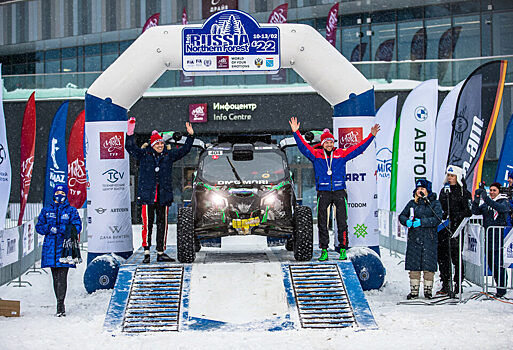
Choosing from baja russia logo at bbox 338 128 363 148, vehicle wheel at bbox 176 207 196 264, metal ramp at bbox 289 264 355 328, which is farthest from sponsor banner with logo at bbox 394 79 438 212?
vehicle wheel at bbox 176 207 196 264

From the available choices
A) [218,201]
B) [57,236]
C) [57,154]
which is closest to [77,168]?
[57,154]

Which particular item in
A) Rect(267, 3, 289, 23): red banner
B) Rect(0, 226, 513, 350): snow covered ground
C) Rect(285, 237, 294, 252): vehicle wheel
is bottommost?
Rect(0, 226, 513, 350): snow covered ground

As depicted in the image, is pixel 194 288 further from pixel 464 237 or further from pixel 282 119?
pixel 282 119

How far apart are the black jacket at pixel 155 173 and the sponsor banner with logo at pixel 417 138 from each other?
18.5ft

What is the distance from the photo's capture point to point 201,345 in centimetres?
684

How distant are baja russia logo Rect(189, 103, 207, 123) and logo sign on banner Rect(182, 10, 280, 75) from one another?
13.1m

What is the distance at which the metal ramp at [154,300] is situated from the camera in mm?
7641

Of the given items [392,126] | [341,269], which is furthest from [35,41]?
[341,269]

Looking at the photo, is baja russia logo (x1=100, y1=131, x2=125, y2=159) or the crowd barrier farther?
the crowd barrier

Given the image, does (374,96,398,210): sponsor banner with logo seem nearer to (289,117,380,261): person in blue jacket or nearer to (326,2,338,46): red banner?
(289,117,380,261): person in blue jacket

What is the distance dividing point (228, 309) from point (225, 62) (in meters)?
4.53

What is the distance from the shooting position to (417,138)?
13.2m

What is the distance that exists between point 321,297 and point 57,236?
3.85m

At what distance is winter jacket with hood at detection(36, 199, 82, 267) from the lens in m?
8.56
